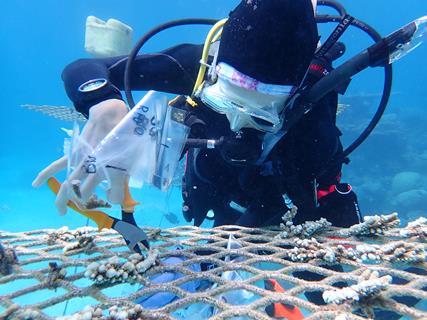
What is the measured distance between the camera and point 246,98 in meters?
2.19

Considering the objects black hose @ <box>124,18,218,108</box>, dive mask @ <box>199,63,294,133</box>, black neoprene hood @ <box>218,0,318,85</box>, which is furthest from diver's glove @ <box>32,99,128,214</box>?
black neoprene hood @ <box>218,0,318,85</box>

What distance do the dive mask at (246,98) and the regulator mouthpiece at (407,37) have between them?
73 cm

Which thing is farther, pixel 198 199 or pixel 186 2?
pixel 186 2

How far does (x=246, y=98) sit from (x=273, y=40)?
42 centimetres

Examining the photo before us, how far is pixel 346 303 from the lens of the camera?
1.54 m

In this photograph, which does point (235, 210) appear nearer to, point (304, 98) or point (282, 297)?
point (304, 98)

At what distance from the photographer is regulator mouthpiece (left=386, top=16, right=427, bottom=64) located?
211 cm

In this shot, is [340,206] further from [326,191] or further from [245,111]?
[245,111]

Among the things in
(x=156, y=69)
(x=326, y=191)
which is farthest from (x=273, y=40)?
(x=326, y=191)

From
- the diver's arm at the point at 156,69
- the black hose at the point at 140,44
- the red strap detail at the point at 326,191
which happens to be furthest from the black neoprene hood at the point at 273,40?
the red strap detail at the point at 326,191

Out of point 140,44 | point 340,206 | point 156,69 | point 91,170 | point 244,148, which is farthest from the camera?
point 340,206

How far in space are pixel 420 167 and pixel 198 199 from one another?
18006 mm

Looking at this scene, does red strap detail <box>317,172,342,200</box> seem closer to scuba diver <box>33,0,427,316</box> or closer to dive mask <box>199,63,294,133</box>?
scuba diver <box>33,0,427,316</box>

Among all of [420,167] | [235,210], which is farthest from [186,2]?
[235,210]
